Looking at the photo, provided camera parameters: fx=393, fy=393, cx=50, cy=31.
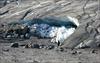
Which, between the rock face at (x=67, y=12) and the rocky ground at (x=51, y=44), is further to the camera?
the rock face at (x=67, y=12)

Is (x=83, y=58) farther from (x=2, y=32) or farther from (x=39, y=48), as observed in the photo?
(x=2, y=32)

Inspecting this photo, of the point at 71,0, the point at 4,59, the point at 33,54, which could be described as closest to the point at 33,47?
the point at 33,54

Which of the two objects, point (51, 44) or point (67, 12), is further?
point (67, 12)

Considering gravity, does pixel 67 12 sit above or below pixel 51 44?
above

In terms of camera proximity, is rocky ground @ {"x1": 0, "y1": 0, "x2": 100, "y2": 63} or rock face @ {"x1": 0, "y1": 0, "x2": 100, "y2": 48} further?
rock face @ {"x1": 0, "y1": 0, "x2": 100, "y2": 48}
